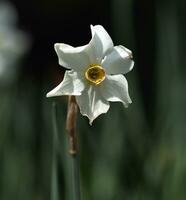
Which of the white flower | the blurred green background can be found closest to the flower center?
the white flower

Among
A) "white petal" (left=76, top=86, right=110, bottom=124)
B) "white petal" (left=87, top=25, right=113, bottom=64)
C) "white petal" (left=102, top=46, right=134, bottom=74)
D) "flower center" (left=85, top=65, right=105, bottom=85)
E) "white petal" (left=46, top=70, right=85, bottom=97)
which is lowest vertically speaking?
"white petal" (left=76, top=86, right=110, bottom=124)

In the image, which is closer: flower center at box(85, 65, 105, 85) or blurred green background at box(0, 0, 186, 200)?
flower center at box(85, 65, 105, 85)

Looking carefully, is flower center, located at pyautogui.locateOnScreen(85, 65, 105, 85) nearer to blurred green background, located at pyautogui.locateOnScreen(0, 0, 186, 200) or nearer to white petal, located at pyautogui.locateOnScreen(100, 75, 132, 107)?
white petal, located at pyautogui.locateOnScreen(100, 75, 132, 107)

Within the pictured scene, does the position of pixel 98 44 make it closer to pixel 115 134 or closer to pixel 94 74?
pixel 94 74

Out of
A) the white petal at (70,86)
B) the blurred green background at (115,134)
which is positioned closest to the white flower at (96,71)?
Answer: the white petal at (70,86)

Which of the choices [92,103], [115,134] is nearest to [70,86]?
[92,103]

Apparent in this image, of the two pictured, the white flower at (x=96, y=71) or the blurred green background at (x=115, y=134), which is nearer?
the white flower at (x=96, y=71)

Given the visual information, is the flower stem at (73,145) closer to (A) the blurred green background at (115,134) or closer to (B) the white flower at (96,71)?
(B) the white flower at (96,71)
